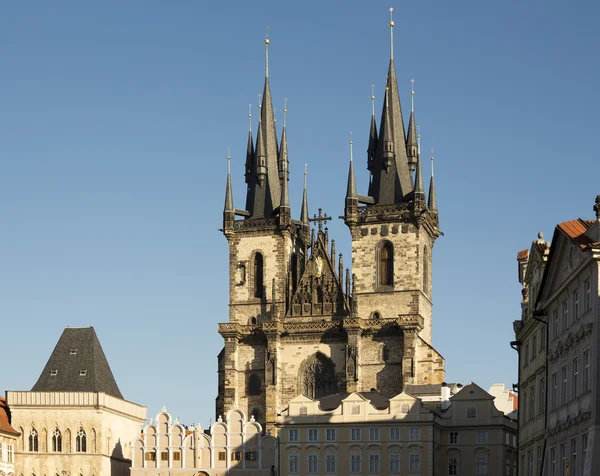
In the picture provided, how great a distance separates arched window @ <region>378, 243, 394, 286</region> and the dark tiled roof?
1164cm

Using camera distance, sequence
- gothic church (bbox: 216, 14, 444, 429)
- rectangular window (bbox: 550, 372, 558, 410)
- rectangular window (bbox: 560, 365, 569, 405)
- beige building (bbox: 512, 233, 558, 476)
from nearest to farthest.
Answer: rectangular window (bbox: 560, 365, 569, 405), rectangular window (bbox: 550, 372, 558, 410), beige building (bbox: 512, 233, 558, 476), gothic church (bbox: 216, 14, 444, 429)

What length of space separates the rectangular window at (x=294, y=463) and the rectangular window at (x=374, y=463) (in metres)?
5.57

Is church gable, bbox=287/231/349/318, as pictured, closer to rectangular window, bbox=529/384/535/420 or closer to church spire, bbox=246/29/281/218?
church spire, bbox=246/29/281/218

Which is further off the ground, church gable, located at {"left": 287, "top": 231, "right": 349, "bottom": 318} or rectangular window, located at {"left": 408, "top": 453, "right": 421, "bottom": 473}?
church gable, located at {"left": 287, "top": 231, "right": 349, "bottom": 318}

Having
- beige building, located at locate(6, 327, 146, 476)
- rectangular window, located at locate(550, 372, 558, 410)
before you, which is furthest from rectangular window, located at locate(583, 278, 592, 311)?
beige building, located at locate(6, 327, 146, 476)

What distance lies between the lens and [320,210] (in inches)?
4363

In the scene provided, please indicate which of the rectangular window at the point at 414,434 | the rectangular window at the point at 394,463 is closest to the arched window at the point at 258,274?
the rectangular window at the point at 414,434

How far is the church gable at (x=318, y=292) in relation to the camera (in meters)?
106

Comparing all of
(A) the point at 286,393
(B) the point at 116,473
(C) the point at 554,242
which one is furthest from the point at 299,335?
(C) the point at 554,242

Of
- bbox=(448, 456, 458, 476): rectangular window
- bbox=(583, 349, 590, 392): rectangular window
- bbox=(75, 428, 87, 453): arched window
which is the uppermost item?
bbox=(583, 349, 590, 392): rectangular window

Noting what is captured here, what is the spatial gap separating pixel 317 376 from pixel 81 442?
20.5 m

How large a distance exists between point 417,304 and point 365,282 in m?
4.85

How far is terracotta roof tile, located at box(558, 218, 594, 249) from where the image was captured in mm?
39875

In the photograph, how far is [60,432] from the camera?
9294cm
